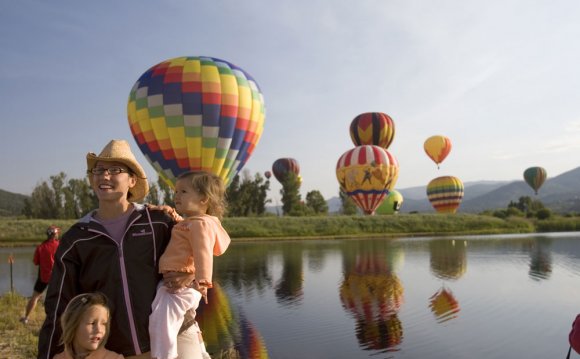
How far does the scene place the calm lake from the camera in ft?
23.6

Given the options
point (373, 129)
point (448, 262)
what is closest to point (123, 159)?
point (448, 262)

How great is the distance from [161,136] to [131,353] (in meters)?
18.8

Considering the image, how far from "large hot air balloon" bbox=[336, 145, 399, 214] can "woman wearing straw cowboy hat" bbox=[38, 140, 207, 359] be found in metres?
36.6

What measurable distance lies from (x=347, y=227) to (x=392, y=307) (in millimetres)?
26619

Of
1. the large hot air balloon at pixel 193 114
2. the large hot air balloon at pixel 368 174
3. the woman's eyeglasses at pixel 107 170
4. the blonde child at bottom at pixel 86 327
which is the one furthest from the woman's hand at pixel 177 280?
the large hot air balloon at pixel 368 174

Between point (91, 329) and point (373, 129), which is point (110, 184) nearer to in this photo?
point (91, 329)

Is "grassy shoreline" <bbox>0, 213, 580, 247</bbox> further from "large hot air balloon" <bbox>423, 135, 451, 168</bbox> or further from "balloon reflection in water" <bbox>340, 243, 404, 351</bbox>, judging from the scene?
"balloon reflection in water" <bbox>340, 243, 404, 351</bbox>

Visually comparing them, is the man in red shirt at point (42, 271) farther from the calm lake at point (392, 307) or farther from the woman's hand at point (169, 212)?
the woman's hand at point (169, 212)

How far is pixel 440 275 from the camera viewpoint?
14234 millimetres

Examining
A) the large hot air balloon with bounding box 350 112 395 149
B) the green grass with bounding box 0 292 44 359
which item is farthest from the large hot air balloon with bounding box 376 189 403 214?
the green grass with bounding box 0 292 44 359

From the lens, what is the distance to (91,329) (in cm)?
236

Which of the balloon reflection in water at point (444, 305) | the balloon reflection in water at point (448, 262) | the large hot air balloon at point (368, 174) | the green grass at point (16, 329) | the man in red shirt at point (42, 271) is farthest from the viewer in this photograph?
the large hot air balloon at point (368, 174)

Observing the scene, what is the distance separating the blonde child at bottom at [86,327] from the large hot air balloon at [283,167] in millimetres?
62908

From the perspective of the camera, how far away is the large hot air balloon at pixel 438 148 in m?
53.3
